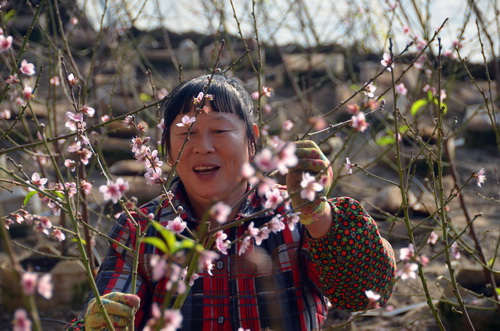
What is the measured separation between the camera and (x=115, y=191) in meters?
1.21

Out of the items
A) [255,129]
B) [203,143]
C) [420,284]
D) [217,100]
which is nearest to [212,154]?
[203,143]

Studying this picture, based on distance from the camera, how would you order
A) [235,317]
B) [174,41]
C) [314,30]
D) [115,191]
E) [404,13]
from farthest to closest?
[174,41], [314,30], [404,13], [235,317], [115,191]

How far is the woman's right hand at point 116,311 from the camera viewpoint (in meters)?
1.34

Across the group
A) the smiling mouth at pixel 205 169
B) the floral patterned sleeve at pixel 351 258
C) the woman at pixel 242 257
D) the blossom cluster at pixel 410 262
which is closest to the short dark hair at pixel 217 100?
the woman at pixel 242 257

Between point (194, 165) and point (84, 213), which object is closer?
point (194, 165)

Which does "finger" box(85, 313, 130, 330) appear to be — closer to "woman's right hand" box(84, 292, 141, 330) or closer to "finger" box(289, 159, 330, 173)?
"woman's right hand" box(84, 292, 141, 330)

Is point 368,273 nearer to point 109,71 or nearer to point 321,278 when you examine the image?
point 321,278

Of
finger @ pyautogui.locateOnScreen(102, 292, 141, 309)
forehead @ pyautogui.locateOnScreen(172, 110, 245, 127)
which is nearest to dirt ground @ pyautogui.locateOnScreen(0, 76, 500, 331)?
forehead @ pyautogui.locateOnScreen(172, 110, 245, 127)

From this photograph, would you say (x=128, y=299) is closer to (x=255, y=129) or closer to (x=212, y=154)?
(x=212, y=154)

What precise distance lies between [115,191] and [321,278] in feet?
2.51

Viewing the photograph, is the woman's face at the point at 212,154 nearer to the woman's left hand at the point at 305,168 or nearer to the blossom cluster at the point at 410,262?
the woman's left hand at the point at 305,168

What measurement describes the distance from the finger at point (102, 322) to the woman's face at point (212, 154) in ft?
1.70

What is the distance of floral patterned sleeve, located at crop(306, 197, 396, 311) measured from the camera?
167cm

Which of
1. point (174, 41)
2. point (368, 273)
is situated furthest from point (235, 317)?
point (174, 41)
